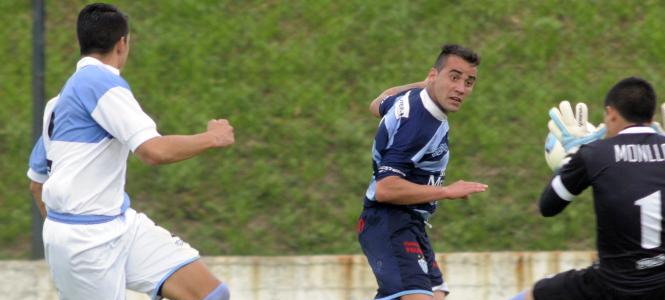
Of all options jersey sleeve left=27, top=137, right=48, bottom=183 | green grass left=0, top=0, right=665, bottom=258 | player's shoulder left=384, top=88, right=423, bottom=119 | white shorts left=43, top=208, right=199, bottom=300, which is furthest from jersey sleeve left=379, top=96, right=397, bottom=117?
jersey sleeve left=27, top=137, right=48, bottom=183

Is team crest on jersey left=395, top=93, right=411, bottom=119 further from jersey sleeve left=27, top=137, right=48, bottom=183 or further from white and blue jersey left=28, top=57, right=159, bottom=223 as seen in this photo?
jersey sleeve left=27, top=137, right=48, bottom=183

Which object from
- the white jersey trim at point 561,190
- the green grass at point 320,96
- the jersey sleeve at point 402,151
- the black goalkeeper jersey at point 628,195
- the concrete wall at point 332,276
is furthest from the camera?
the green grass at point 320,96

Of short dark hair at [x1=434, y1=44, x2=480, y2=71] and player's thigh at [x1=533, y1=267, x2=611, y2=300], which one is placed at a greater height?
short dark hair at [x1=434, y1=44, x2=480, y2=71]

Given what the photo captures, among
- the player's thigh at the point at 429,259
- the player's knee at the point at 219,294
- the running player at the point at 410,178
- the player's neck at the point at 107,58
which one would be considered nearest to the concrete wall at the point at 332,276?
the player's thigh at the point at 429,259

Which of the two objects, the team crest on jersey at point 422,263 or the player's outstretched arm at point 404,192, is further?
the team crest on jersey at point 422,263

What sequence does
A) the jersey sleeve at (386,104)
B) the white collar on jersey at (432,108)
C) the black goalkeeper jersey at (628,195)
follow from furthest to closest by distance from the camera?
the jersey sleeve at (386,104)
the white collar on jersey at (432,108)
the black goalkeeper jersey at (628,195)

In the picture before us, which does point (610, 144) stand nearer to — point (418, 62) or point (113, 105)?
point (113, 105)

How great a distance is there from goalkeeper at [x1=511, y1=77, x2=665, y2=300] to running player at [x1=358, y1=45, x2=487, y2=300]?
30.5 inches

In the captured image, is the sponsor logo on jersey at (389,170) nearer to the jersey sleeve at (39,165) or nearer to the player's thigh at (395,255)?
the player's thigh at (395,255)

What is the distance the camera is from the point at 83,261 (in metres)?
5.46

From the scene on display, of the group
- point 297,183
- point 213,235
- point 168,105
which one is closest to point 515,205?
point 297,183

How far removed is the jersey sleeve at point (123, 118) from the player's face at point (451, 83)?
1.67 m

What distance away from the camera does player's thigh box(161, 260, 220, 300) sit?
18.8ft

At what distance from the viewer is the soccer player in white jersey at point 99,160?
5215 mm
